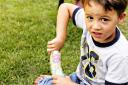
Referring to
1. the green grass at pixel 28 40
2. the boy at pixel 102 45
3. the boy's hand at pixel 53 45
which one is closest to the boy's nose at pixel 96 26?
the boy at pixel 102 45

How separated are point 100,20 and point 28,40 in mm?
1786

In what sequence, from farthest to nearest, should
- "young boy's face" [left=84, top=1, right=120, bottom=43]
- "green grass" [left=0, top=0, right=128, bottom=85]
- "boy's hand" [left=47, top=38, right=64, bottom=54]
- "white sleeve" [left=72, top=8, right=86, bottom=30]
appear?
"green grass" [left=0, top=0, right=128, bottom=85] → "white sleeve" [left=72, top=8, right=86, bottom=30] → "boy's hand" [left=47, top=38, right=64, bottom=54] → "young boy's face" [left=84, top=1, right=120, bottom=43]

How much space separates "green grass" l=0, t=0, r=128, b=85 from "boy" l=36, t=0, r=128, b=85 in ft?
2.80

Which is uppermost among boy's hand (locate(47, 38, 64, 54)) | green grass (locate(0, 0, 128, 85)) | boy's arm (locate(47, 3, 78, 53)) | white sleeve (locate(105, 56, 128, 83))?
boy's arm (locate(47, 3, 78, 53))

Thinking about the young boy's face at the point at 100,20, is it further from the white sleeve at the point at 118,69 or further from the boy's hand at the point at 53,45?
the boy's hand at the point at 53,45

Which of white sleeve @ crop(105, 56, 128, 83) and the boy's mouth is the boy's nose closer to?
the boy's mouth

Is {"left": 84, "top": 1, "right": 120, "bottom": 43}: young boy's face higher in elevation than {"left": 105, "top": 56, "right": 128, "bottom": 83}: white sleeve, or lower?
higher

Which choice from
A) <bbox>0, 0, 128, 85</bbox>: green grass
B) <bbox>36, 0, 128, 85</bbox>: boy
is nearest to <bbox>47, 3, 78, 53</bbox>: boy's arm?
<bbox>36, 0, 128, 85</bbox>: boy

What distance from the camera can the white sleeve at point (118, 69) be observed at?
202 cm

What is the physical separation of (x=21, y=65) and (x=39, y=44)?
1.42ft

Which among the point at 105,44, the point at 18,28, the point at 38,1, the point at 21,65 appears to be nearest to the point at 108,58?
the point at 105,44

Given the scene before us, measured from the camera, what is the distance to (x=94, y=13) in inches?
77.1

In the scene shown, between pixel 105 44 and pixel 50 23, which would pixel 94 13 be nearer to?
pixel 105 44

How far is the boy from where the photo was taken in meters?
1.96
